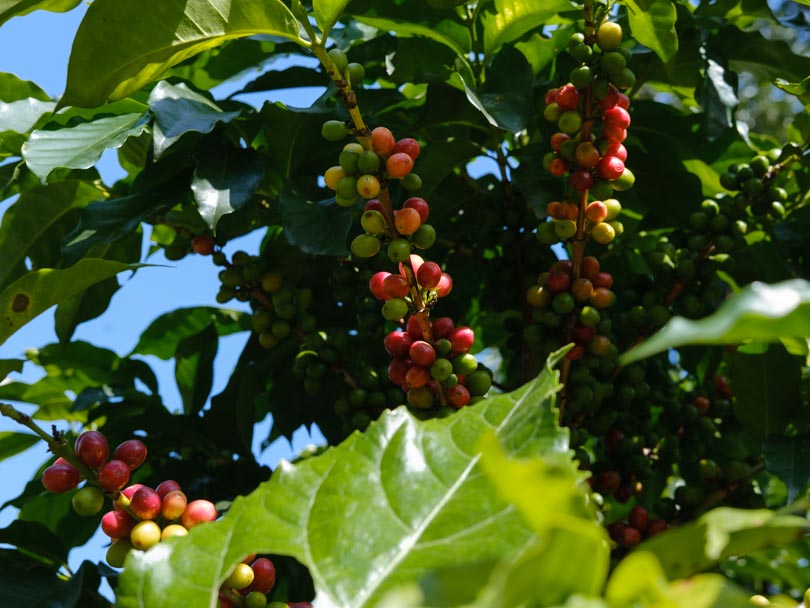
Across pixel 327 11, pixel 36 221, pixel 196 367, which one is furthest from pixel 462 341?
→ pixel 196 367

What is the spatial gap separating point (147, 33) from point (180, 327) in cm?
143

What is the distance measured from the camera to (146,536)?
53.2 inches

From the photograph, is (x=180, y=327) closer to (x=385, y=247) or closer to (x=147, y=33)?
(x=385, y=247)

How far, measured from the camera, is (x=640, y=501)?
269 cm

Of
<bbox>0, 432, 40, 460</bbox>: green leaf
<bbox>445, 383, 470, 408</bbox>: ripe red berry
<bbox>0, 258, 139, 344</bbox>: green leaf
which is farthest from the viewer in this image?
<bbox>0, 432, 40, 460</bbox>: green leaf

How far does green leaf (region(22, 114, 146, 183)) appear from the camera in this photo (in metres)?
1.88

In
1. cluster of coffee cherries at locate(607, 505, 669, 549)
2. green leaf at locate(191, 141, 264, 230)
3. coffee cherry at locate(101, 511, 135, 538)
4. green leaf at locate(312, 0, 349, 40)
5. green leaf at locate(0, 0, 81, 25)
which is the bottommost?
cluster of coffee cherries at locate(607, 505, 669, 549)

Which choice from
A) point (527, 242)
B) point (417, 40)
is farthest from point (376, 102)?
point (527, 242)

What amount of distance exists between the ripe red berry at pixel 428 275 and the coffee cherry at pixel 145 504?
558 mm

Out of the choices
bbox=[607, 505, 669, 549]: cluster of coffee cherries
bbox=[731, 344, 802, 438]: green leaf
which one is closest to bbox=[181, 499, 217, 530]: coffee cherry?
bbox=[607, 505, 669, 549]: cluster of coffee cherries

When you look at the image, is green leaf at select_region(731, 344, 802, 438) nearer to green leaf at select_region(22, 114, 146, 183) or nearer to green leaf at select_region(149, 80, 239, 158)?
green leaf at select_region(149, 80, 239, 158)

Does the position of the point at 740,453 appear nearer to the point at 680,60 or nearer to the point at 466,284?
the point at 466,284

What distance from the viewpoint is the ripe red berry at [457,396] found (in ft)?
5.53

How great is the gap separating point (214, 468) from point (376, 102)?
103 cm
